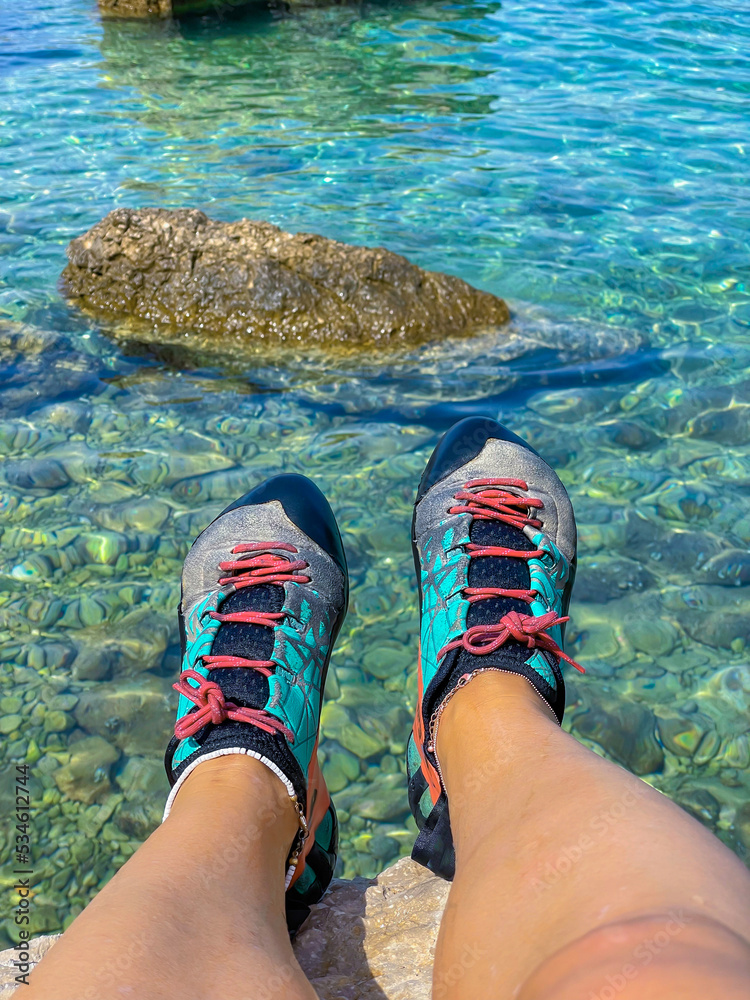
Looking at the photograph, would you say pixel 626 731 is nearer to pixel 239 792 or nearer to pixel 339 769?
pixel 339 769

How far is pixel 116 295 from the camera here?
450 cm

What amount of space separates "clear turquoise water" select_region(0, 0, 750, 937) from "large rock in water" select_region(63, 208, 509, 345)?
0.65 feet

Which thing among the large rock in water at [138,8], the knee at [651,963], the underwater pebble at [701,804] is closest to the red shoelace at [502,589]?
the underwater pebble at [701,804]

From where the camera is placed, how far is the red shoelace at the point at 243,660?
1.93 metres

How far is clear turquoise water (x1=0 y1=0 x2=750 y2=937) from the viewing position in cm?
260

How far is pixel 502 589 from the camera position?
240 centimetres

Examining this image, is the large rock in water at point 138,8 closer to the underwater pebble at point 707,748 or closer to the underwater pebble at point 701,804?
the underwater pebble at point 707,748

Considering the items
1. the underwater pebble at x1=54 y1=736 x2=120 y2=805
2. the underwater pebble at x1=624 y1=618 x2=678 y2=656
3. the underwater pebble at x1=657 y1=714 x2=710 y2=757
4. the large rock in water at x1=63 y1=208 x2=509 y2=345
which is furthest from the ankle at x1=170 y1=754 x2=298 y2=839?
the large rock in water at x1=63 y1=208 x2=509 y2=345

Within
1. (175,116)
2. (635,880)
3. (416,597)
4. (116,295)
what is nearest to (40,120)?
(175,116)

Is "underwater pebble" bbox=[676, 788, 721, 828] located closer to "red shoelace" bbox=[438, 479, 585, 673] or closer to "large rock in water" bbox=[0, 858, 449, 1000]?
"red shoelace" bbox=[438, 479, 585, 673]

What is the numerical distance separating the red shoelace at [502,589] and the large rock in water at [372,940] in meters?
0.58

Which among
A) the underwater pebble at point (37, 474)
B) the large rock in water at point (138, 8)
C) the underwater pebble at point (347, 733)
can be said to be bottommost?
the underwater pebble at point (347, 733)

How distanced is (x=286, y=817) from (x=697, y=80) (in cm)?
916

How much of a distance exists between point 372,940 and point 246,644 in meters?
0.79
